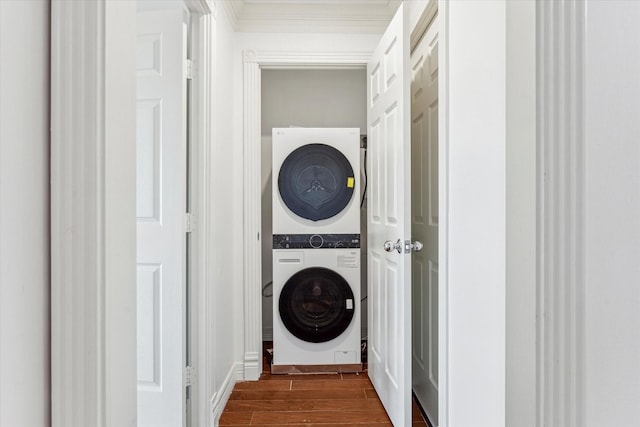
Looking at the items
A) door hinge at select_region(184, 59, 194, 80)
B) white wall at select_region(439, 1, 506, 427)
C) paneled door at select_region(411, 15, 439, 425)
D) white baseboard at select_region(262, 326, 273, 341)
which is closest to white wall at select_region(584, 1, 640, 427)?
white wall at select_region(439, 1, 506, 427)

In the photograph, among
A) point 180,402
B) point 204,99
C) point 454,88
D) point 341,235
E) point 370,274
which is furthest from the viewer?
point 341,235

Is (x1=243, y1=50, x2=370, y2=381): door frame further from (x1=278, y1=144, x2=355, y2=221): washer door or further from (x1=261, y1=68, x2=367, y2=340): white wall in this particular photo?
(x1=261, y1=68, x2=367, y2=340): white wall

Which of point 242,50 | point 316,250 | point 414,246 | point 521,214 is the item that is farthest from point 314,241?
point 521,214

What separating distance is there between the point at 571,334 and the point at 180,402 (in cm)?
168

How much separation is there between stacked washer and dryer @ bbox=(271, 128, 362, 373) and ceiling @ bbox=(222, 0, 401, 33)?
0.70 m

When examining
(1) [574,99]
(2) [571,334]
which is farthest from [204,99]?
(2) [571,334]

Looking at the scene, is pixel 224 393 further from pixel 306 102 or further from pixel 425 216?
pixel 306 102

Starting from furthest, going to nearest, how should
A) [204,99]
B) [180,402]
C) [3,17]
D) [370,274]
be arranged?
[370,274], [204,99], [180,402], [3,17]

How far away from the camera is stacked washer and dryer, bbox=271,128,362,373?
9.53 ft

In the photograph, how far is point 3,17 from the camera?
2.05 ft

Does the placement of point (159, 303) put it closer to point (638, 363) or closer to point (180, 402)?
point (180, 402)

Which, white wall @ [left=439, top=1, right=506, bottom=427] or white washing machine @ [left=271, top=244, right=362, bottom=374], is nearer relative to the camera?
white wall @ [left=439, top=1, right=506, bottom=427]

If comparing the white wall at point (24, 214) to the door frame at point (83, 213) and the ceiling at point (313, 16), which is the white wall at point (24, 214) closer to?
the door frame at point (83, 213)

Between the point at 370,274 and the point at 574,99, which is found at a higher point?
the point at 574,99
